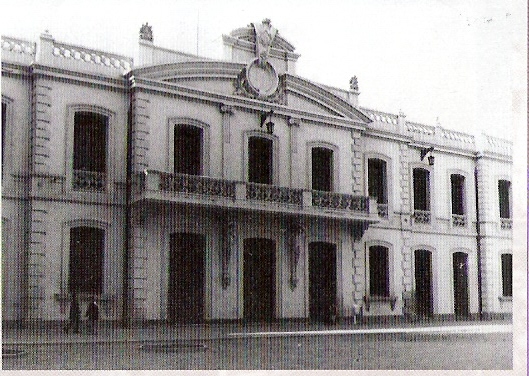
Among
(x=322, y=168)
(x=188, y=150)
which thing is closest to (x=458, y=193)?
(x=322, y=168)

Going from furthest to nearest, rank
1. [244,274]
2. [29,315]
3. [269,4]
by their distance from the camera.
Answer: [244,274] → [29,315] → [269,4]

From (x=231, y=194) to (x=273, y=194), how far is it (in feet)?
3.87

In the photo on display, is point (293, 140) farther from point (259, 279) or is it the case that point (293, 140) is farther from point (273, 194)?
point (259, 279)

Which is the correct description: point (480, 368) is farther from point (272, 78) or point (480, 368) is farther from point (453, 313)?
point (272, 78)

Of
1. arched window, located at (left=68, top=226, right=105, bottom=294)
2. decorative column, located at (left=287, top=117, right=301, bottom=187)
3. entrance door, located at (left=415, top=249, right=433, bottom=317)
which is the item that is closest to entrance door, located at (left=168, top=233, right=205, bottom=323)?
arched window, located at (left=68, top=226, right=105, bottom=294)

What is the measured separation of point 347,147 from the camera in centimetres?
1950

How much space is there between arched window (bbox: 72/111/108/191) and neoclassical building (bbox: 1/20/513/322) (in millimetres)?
35

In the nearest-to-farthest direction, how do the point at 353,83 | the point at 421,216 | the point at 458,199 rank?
the point at 353,83 → the point at 458,199 → the point at 421,216

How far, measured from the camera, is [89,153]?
16.3m

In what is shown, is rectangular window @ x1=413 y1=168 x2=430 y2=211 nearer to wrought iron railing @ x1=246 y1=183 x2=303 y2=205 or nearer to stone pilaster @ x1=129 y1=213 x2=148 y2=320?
wrought iron railing @ x1=246 y1=183 x2=303 y2=205

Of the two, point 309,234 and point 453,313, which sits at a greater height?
point 309,234

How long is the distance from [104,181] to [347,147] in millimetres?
6916

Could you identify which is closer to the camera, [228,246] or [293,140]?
[228,246]

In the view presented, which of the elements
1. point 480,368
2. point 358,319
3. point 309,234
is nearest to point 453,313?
point 358,319
